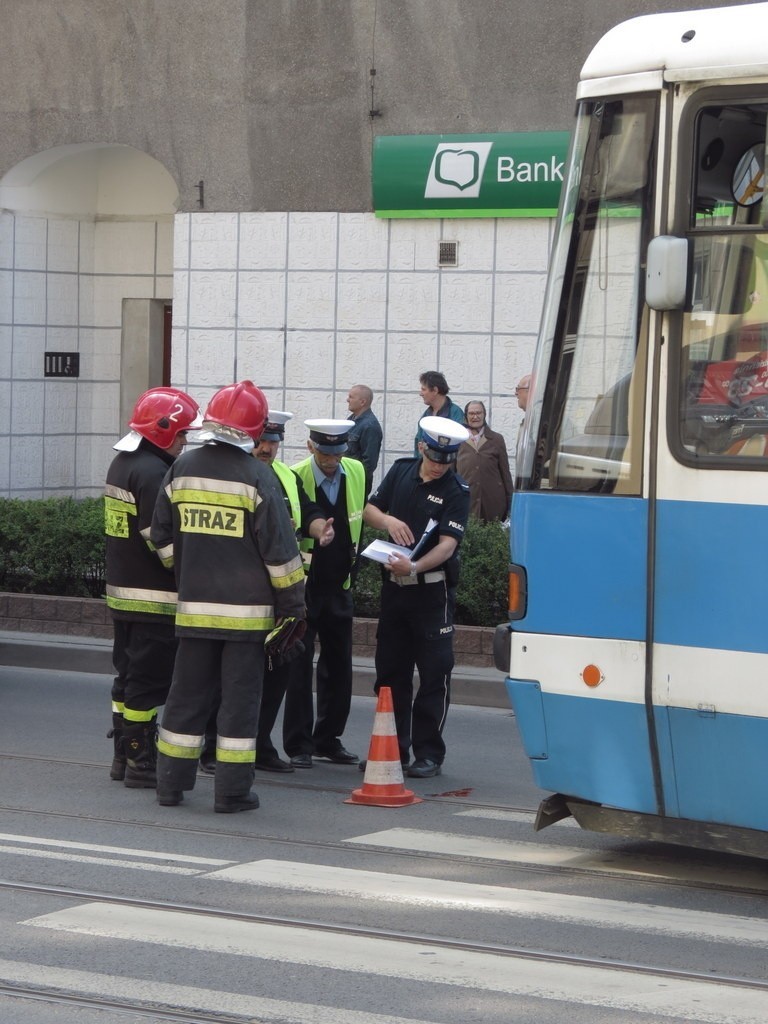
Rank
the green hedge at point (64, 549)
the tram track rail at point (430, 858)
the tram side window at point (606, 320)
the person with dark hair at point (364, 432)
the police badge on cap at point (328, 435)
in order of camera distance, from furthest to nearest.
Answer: the person with dark hair at point (364, 432) < the green hedge at point (64, 549) < the police badge on cap at point (328, 435) < the tram track rail at point (430, 858) < the tram side window at point (606, 320)

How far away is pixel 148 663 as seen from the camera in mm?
→ 8273

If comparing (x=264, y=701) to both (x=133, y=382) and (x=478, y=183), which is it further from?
(x=133, y=382)

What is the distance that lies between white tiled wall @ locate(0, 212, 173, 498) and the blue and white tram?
39.7 ft

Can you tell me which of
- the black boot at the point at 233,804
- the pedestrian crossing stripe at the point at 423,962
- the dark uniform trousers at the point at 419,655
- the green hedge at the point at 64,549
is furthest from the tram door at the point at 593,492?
the green hedge at the point at 64,549

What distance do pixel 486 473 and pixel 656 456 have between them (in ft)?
25.8

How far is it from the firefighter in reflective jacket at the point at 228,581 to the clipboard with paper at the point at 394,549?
0.78 m

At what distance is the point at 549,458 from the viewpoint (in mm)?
6586

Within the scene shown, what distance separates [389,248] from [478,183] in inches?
41.6

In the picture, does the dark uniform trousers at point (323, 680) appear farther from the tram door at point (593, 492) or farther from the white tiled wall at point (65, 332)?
the white tiled wall at point (65, 332)

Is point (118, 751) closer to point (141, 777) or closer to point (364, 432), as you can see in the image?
point (141, 777)

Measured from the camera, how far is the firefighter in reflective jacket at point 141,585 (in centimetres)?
830

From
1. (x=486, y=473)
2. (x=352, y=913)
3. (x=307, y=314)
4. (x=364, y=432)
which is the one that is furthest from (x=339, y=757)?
(x=307, y=314)

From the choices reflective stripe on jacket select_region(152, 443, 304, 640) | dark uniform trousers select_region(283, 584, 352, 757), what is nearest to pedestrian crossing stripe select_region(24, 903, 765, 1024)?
reflective stripe on jacket select_region(152, 443, 304, 640)

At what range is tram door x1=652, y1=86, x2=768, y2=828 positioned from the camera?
6.07 m
